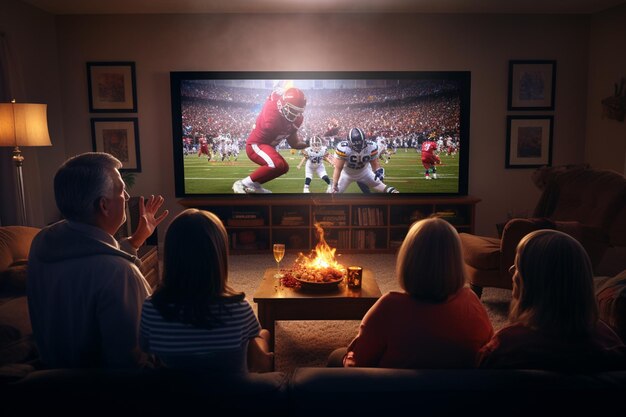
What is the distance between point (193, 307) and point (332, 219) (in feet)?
13.9

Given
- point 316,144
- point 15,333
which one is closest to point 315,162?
point 316,144

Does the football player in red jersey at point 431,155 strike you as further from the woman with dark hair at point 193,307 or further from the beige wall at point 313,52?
the woman with dark hair at point 193,307

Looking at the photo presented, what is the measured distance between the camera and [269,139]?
5477 millimetres

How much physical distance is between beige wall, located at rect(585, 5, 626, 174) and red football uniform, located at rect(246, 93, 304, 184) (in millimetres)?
3369

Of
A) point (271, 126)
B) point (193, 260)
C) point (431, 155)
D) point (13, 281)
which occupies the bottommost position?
point (13, 281)

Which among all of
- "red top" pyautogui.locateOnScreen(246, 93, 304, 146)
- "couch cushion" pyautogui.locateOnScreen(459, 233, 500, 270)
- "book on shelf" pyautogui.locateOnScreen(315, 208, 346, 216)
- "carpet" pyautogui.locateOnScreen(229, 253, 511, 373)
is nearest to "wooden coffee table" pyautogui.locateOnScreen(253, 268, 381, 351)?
"carpet" pyautogui.locateOnScreen(229, 253, 511, 373)

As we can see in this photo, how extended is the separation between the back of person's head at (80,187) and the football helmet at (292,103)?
13.2 feet

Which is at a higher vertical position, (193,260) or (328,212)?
(193,260)

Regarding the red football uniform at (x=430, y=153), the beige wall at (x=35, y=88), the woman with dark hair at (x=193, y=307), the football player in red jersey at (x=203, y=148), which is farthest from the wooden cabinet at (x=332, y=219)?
the woman with dark hair at (x=193, y=307)

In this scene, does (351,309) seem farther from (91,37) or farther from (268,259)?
(91,37)

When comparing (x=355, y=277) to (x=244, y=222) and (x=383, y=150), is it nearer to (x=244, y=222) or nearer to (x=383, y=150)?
(x=244, y=222)

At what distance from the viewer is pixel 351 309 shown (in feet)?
9.34

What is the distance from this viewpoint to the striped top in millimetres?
1324

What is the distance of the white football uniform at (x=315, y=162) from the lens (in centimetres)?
551
